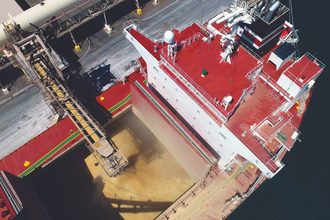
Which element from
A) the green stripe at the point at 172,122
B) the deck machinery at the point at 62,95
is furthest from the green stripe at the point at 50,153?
the green stripe at the point at 172,122

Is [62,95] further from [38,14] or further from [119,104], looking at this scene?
[38,14]

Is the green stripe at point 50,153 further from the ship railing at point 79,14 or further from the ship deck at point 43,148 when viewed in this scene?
the ship railing at point 79,14

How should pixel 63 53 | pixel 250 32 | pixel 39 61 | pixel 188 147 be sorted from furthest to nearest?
pixel 63 53
pixel 39 61
pixel 188 147
pixel 250 32

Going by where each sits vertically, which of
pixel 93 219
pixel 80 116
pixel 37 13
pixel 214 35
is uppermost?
pixel 37 13

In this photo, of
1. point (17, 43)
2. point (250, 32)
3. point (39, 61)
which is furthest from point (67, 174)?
point (250, 32)

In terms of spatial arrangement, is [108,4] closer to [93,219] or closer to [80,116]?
[80,116]

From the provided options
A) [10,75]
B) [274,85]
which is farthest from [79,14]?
[274,85]
